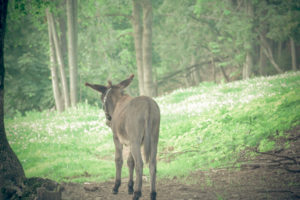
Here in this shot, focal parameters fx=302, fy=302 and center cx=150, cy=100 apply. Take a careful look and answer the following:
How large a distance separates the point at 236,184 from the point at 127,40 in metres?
22.7

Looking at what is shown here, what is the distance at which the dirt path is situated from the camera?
4.96 meters

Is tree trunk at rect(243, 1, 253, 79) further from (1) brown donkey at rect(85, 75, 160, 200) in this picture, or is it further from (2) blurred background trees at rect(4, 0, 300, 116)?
(1) brown donkey at rect(85, 75, 160, 200)

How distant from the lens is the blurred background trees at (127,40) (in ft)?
66.5

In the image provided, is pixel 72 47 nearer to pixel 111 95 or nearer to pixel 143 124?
pixel 111 95

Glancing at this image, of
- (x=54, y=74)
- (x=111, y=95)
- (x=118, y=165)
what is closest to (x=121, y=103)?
(x=111, y=95)

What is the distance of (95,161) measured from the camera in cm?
861

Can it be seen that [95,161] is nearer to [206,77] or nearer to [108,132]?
[108,132]

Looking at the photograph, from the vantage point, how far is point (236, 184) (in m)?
5.54

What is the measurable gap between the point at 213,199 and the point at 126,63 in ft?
72.5

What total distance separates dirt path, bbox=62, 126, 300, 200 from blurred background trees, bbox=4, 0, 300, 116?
1389cm

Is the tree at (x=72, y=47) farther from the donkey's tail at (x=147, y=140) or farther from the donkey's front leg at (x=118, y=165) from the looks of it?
the donkey's tail at (x=147, y=140)

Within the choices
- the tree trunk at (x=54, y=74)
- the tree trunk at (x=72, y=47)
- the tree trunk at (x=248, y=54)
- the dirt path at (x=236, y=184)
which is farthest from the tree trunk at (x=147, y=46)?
the dirt path at (x=236, y=184)

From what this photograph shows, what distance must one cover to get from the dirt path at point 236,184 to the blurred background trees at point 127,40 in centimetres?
1389

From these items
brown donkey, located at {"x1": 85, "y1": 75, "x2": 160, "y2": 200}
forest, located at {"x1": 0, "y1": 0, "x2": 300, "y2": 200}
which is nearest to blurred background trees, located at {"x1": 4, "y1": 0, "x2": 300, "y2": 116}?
forest, located at {"x1": 0, "y1": 0, "x2": 300, "y2": 200}
